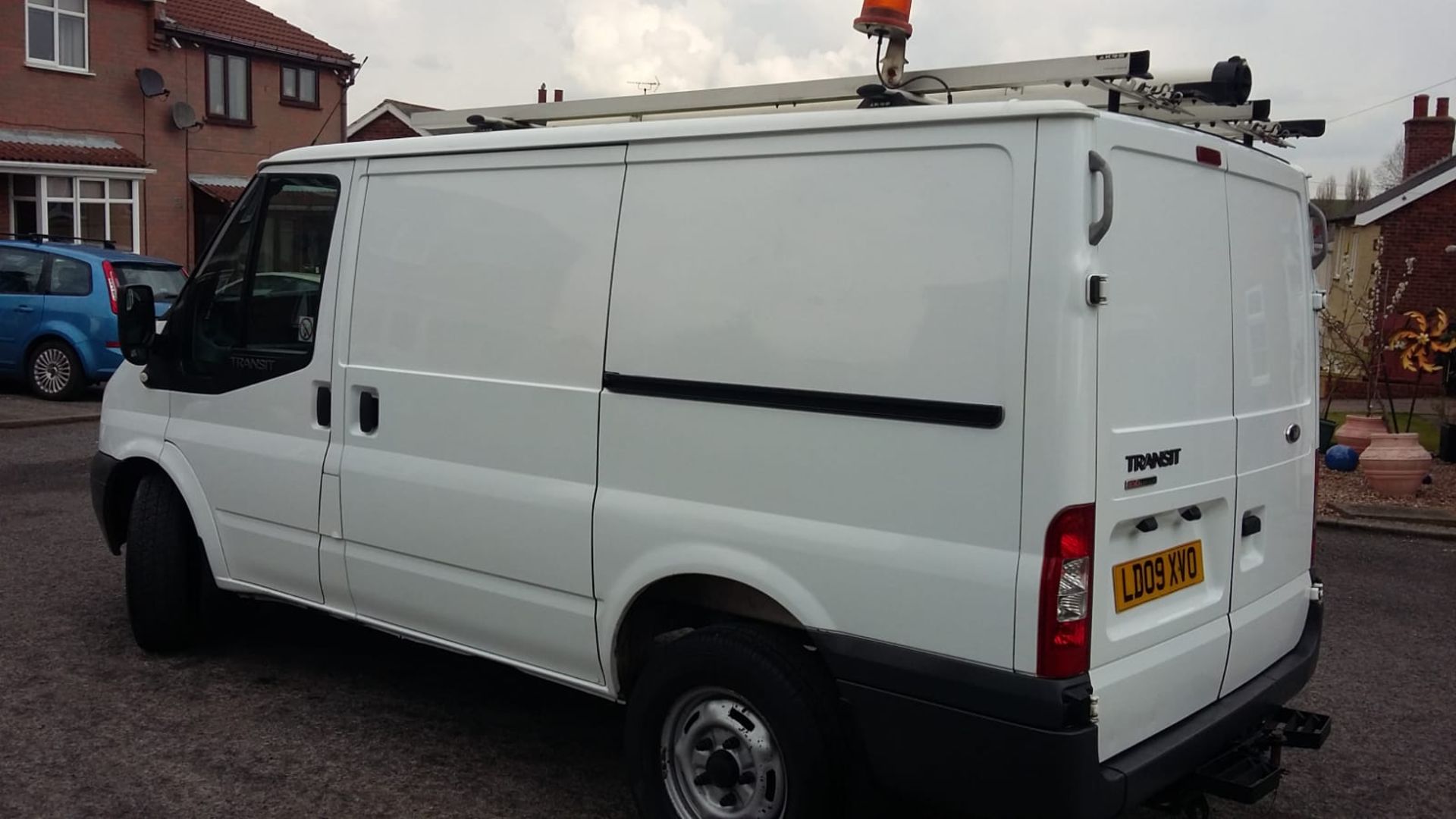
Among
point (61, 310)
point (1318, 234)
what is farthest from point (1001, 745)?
point (61, 310)

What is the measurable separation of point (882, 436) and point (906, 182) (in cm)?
65

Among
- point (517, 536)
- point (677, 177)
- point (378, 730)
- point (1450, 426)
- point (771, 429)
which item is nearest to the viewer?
point (771, 429)

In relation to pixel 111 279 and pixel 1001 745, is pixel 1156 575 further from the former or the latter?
pixel 111 279

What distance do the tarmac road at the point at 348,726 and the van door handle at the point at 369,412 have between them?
1160 mm

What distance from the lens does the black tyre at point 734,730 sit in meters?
3.43

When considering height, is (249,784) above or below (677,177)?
below

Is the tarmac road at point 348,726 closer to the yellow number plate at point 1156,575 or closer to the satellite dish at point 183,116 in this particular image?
the yellow number plate at point 1156,575

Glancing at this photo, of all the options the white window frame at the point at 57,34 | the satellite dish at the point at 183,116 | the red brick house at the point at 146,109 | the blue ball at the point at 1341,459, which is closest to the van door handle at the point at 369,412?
the blue ball at the point at 1341,459

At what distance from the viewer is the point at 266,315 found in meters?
5.05

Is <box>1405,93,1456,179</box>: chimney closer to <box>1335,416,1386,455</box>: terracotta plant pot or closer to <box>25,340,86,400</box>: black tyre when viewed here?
<box>1335,416,1386,455</box>: terracotta plant pot

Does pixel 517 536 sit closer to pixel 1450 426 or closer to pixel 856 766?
pixel 856 766

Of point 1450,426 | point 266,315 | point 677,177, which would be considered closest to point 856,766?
point 677,177

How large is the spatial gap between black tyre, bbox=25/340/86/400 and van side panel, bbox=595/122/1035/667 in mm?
12943

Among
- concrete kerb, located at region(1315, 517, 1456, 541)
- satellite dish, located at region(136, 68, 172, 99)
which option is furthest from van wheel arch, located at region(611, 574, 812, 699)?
satellite dish, located at region(136, 68, 172, 99)
